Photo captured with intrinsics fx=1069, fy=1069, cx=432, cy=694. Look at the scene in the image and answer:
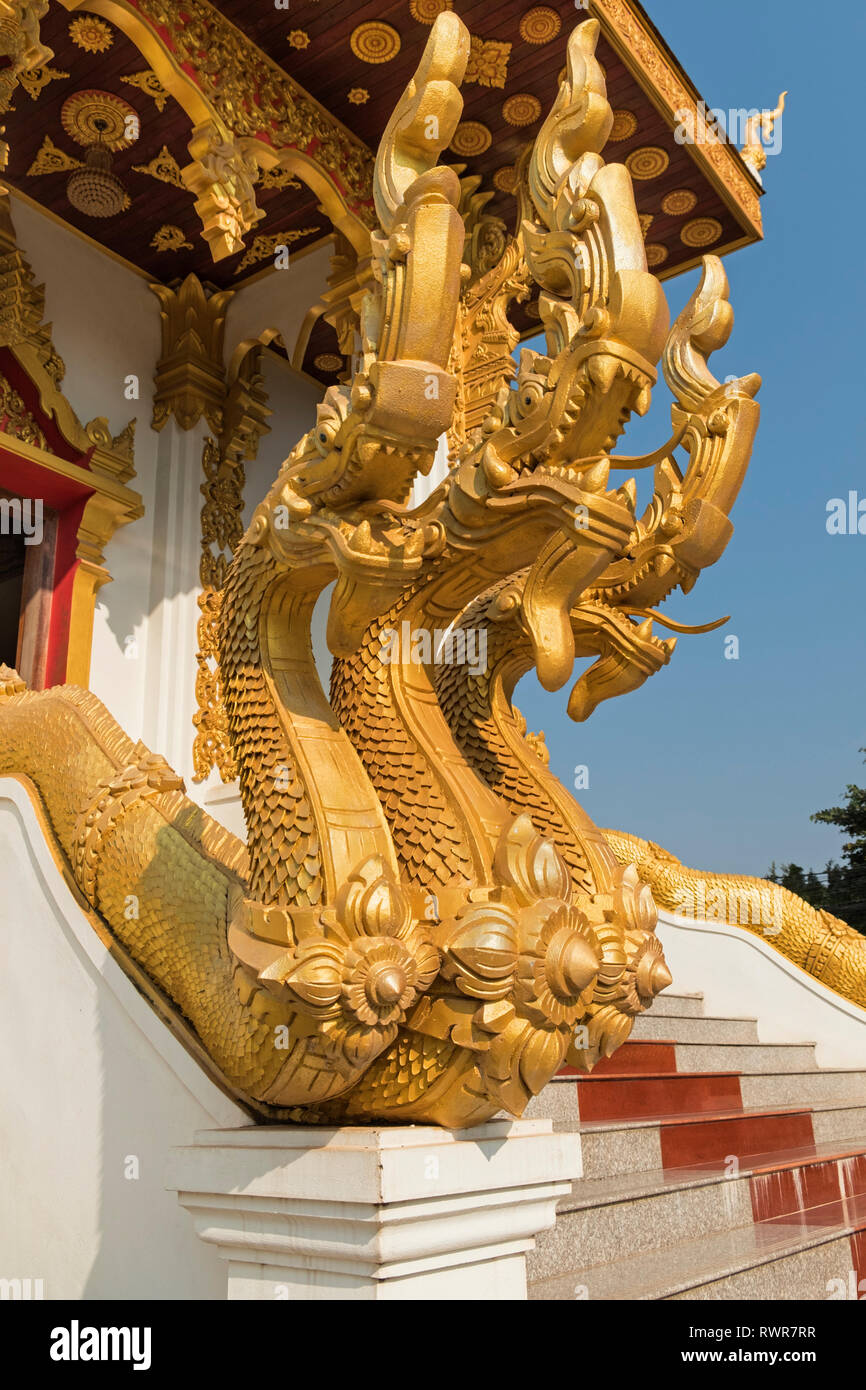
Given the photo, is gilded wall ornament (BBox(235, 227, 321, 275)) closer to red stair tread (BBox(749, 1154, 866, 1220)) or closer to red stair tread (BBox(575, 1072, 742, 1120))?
red stair tread (BBox(575, 1072, 742, 1120))

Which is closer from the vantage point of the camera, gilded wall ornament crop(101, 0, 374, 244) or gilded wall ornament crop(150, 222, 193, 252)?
gilded wall ornament crop(101, 0, 374, 244)

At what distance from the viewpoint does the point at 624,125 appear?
161 inches

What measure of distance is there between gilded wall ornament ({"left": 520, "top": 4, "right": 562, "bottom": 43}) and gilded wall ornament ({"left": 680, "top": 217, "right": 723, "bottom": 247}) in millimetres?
1287

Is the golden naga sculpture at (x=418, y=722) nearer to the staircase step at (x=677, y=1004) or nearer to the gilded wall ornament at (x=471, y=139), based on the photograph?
the staircase step at (x=677, y=1004)

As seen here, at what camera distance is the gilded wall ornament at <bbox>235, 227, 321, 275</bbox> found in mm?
4672

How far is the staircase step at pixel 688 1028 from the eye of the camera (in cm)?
316

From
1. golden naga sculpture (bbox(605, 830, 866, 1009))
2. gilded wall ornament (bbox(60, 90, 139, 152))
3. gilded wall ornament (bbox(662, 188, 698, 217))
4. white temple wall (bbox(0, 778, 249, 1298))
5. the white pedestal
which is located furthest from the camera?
gilded wall ornament (bbox(662, 188, 698, 217))

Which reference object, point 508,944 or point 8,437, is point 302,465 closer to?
point 508,944

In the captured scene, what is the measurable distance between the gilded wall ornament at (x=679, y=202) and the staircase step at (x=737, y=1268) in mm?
3905

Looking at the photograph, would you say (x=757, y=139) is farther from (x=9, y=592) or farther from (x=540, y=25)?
(x=9, y=592)

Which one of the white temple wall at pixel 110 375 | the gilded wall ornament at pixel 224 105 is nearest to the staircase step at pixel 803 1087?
the white temple wall at pixel 110 375

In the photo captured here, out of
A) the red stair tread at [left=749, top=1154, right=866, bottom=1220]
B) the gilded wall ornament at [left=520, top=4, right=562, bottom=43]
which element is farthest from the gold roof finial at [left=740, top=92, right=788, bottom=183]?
the red stair tread at [left=749, top=1154, right=866, bottom=1220]

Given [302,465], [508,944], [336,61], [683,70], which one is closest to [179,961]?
[508,944]

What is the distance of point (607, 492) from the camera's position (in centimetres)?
140
